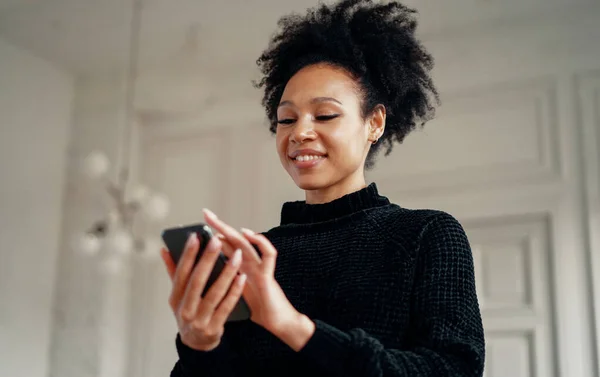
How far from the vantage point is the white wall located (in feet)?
11.0

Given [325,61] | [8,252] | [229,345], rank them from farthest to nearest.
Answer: [8,252]
[325,61]
[229,345]

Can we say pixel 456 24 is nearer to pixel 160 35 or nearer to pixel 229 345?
pixel 160 35

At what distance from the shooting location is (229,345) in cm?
95

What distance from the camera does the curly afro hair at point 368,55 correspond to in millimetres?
1104

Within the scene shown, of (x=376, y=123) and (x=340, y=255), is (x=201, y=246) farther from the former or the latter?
(x=376, y=123)

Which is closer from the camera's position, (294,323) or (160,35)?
(294,323)

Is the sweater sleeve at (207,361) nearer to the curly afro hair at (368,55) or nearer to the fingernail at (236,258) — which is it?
the fingernail at (236,258)

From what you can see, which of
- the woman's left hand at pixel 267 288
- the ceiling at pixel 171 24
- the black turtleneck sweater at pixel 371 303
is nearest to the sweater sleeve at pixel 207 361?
the black turtleneck sweater at pixel 371 303

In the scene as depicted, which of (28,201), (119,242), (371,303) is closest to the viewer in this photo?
(371,303)

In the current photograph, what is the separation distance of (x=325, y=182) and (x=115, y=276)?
8.80ft

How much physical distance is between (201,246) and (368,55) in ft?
1.63

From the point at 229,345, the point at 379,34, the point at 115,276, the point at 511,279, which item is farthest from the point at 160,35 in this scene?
the point at 229,345

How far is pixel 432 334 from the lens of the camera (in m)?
0.82

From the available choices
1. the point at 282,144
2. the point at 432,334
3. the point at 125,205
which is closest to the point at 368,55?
the point at 282,144
